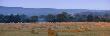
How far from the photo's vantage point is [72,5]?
4.20m

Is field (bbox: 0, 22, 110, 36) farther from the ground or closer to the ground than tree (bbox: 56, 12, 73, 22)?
closer to the ground

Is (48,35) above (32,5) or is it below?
below

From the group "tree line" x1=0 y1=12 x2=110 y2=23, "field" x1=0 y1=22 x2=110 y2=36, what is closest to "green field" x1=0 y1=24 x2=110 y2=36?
"field" x1=0 y1=22 x2=110 y2=36

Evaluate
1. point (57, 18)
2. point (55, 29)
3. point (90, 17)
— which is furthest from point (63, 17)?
point (90, 17)

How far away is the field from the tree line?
0.16 feet

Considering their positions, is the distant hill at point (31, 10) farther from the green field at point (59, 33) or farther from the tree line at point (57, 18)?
the green field at point (59, 33)

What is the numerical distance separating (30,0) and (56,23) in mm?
504

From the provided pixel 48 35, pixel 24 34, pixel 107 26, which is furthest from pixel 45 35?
pixel 107 26

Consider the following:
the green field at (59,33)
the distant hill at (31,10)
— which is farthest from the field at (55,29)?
the distant hill at (31,10)

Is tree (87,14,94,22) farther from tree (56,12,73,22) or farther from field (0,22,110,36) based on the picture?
tree (56,12,73,22)

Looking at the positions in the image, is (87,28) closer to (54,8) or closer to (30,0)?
(54,8)

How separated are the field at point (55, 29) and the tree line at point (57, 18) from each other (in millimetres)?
50

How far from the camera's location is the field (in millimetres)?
4129

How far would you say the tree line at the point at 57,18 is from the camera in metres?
4.14
